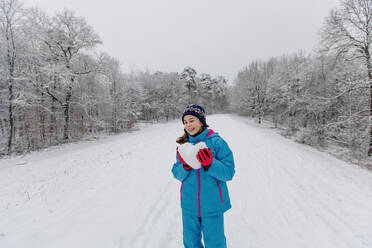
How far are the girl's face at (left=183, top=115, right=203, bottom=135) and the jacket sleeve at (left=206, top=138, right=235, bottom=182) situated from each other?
0.95ft

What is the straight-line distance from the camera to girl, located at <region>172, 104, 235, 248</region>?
180cm

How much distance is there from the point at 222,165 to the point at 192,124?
58 cm

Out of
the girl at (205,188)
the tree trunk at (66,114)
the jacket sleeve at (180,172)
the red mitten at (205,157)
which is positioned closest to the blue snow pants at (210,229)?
the girl at (205,188)

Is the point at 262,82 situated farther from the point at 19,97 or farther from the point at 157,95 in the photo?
the point at 19,97

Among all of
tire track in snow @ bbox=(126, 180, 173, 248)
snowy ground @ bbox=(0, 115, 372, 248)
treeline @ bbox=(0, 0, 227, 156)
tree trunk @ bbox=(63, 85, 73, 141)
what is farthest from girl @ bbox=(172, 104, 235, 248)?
tree trunk @ bbox=(63, 85, 73, 141)

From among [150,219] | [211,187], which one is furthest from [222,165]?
[150,219]

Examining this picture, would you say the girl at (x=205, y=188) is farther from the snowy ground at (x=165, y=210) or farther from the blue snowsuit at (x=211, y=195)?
the snowy ground at (x=165, y=210)

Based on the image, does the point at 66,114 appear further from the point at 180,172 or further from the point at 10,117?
the point at 180,172

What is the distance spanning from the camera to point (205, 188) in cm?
184

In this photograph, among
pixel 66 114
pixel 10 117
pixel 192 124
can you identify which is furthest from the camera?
pixel 66 114

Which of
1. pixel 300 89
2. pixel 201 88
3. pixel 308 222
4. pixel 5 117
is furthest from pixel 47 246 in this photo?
pixel 201 88

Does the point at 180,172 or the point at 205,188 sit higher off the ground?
the point at 180,172

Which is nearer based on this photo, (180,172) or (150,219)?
(180,172)

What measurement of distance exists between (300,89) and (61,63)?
97.4 feet
